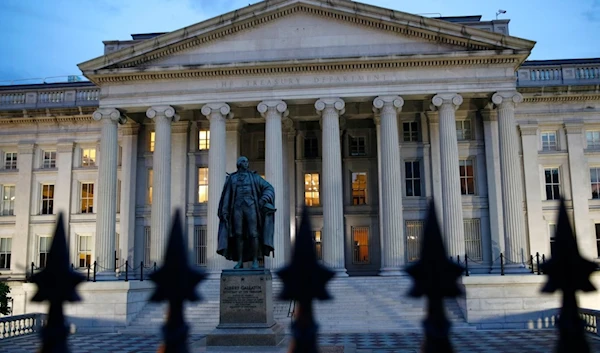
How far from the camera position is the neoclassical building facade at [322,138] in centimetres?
3212

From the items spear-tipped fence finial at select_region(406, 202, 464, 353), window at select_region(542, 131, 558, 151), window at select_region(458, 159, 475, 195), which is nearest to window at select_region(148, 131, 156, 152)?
window at select_region(458, 159, 475, 195)

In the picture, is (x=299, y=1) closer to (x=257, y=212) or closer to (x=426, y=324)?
(x=257, y=212)

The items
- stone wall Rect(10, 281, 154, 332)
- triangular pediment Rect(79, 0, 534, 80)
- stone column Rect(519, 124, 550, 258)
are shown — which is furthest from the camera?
stone column Rect(519, 124, 550, 258)

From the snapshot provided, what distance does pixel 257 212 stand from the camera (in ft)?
48.0

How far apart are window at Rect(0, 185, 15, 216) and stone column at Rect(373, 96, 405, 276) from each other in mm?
25637

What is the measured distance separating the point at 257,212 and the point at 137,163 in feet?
85.0

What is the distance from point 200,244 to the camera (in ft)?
124

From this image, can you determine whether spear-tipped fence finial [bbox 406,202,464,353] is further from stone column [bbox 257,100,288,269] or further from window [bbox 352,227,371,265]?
window [bbox 352,227,371,265]

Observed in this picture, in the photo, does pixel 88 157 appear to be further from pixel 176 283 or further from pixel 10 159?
pixel 176 283

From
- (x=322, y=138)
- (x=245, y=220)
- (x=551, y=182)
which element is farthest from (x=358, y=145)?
(x=245, y=220)

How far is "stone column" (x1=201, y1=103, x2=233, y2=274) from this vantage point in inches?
1278

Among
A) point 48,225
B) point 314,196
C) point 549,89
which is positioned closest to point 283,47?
point 314,196

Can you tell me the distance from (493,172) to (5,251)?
3204 centimetres

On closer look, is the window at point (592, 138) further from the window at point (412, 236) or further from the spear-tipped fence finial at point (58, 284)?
the spear-tipped fence finial at point (58, 284)
